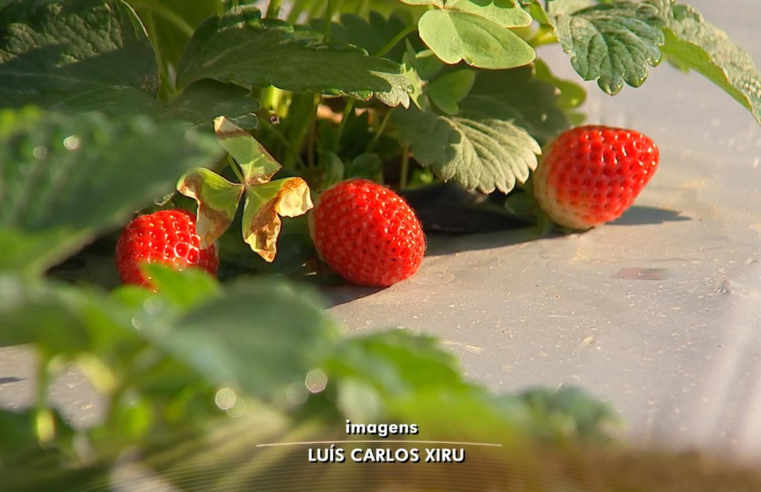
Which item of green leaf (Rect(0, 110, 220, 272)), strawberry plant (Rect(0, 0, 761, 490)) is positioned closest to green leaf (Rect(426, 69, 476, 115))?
strawberry plant (Rect(0, 0, 761, 490))

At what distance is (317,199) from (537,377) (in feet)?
0.80

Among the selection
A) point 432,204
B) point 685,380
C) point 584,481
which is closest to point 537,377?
point 685,380

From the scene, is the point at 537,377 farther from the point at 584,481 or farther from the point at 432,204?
the point at 432,204

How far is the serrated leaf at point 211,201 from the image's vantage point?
61 cm

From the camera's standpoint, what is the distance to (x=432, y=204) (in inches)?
32.3

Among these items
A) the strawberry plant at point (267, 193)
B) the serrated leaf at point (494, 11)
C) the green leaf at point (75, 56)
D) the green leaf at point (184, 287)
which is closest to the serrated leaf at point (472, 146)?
the strawberry plant at point (267, 193)

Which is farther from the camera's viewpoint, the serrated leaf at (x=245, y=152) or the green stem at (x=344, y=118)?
the green stem at (x=344, y=118)

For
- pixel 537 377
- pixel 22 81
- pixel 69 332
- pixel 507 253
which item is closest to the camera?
pixel 69 332

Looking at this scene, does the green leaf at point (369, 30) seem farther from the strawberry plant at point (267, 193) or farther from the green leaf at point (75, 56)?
the green leaf at point (75, 56)

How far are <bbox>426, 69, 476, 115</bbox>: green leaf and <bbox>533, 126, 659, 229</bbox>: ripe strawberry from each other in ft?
0.31

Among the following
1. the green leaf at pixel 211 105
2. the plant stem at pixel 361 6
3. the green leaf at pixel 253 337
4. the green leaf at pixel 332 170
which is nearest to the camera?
the green leaf at pixel 253 337

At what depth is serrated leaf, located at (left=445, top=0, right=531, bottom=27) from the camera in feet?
2.12

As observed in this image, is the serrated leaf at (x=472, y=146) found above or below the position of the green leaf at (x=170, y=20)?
below

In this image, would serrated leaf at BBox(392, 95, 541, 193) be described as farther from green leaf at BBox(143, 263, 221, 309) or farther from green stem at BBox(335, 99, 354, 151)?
green leaf at BBox(143, 263, 221, 309)
